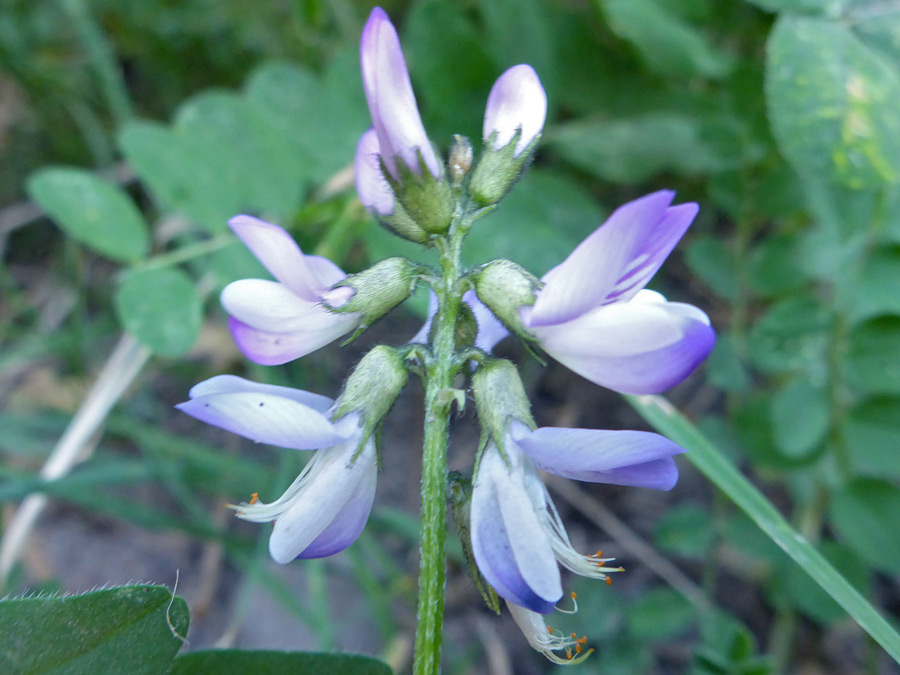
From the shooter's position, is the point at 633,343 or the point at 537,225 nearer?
the point at 633,343

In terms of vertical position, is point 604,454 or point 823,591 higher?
point 604,454

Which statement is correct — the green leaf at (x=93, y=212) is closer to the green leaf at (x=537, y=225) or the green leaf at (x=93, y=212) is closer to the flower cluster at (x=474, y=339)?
the green leaf at (x=537, y=225)

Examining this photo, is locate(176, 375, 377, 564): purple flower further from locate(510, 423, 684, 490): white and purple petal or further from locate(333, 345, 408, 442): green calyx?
locate(510, 423, 684, 490): white and purple petal

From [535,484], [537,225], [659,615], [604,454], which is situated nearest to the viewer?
[604,454]

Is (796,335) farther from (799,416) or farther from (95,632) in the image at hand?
(95,632)

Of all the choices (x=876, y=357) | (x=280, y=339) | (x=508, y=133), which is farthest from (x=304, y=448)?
(x=876, y=357)

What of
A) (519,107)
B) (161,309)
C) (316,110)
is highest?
(519,107)

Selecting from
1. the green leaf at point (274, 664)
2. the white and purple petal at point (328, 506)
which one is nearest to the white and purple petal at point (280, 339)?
the white and purple petal at point (328, 506)
